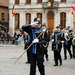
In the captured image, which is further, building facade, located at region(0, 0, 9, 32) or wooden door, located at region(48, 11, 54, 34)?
building facade, located at region(0, 0, 9, 32)

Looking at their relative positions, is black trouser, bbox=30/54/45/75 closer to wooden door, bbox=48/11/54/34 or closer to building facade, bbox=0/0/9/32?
wooden door, bbox=48/11/54/34

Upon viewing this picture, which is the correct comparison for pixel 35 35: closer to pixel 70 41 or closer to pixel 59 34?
pixel 59 34

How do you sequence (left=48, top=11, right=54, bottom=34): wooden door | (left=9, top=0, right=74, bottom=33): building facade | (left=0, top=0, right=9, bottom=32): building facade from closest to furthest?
(left=9, top=0, right=74, bottom=33): building facade, (left=48, top=11, right=54, bottom=34): wooden door, (left=0, top=0, right=9, bottom=32): building facade

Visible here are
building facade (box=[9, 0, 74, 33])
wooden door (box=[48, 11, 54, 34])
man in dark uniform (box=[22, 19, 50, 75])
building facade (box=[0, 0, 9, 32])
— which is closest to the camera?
man in dark uniform (box=[22, 19, 50, 75])

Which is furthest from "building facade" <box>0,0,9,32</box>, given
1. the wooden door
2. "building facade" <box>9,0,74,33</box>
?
the wooden door

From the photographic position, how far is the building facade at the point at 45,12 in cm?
4991

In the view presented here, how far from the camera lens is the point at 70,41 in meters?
19.3

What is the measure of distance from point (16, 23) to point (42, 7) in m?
4.94

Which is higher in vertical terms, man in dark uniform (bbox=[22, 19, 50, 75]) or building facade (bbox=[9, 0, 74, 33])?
building facade (bbox=[9, 0, 74, 33])

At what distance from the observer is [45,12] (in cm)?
5116

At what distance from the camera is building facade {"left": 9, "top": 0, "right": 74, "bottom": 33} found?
49.9 m

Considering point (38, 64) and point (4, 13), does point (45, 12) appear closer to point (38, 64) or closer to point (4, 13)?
point (4, 13)

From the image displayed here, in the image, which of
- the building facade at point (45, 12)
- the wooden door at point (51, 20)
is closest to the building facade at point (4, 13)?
the building facade at point (45, 12)

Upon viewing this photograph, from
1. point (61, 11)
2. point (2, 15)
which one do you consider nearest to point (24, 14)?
point (61, 11)
